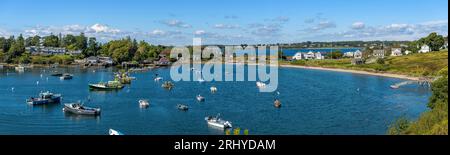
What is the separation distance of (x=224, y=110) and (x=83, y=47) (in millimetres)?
38649

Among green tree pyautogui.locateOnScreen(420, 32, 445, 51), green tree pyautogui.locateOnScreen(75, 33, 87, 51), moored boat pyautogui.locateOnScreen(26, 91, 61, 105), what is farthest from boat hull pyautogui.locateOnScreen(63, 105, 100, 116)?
green tree pyautogui.locateOnScreen(75, 33, 87, 51)

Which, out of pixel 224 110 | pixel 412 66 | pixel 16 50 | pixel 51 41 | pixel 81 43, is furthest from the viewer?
pixel 51 41

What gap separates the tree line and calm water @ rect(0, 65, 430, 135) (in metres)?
22.8

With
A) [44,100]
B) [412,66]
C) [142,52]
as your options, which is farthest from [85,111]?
[142,52]

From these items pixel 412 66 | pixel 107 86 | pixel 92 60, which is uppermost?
pixel 92 60

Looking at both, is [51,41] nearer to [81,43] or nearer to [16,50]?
[81,43]

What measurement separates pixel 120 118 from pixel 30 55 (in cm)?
3709

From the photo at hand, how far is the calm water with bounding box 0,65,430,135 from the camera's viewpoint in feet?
43.3

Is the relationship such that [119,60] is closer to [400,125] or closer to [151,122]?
[151,122]

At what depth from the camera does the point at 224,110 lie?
16344 mm

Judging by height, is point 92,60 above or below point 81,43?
below
